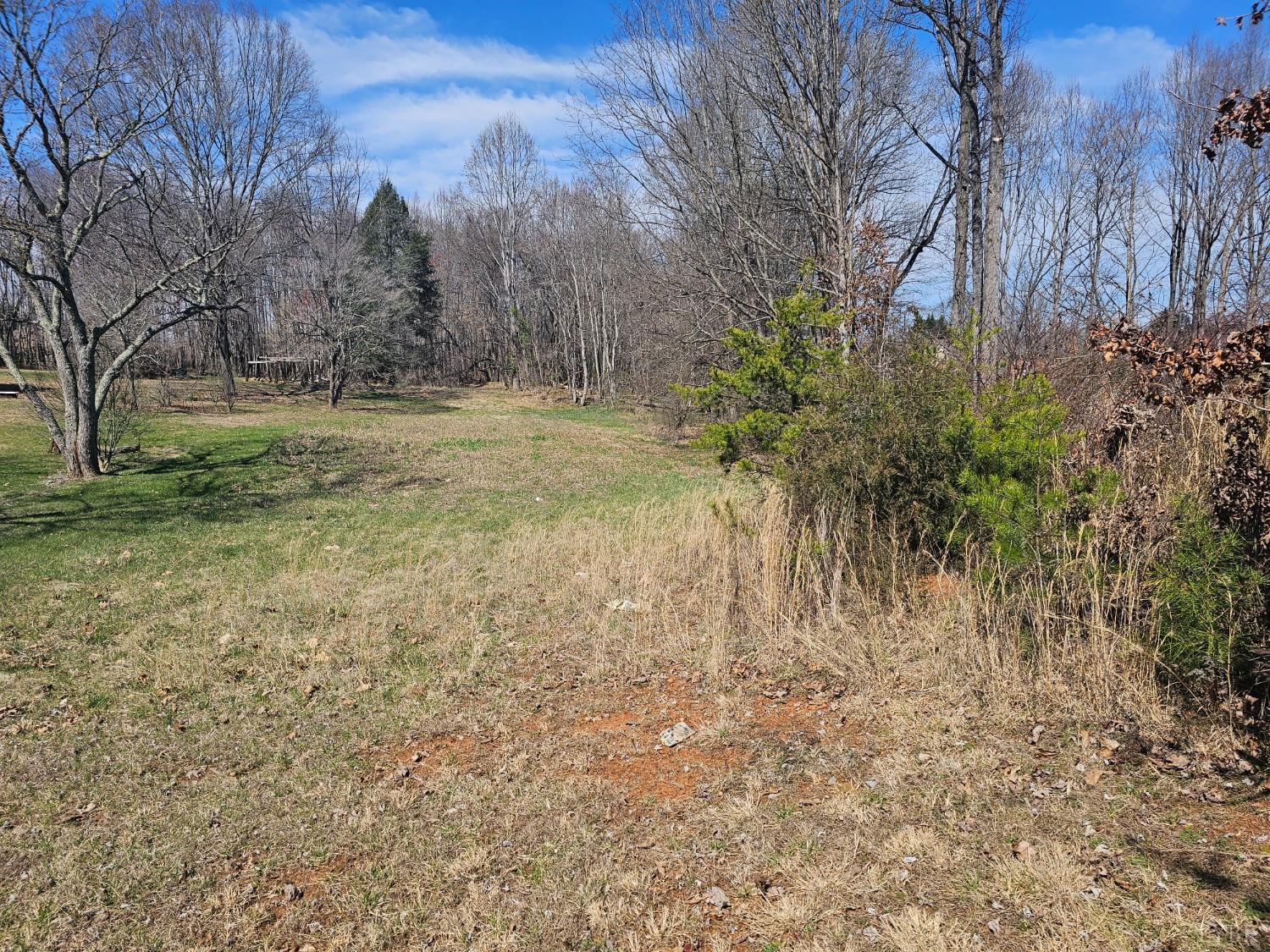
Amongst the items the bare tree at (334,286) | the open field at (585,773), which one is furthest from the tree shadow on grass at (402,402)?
the open field at (585,773)

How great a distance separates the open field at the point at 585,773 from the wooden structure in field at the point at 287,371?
90.5ft

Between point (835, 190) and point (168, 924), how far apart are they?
1063 cm

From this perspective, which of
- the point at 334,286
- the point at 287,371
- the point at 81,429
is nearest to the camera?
the point at 81,429

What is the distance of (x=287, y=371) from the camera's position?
136 feet

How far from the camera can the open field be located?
295 cm

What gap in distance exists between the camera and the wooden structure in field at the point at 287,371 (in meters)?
34.3

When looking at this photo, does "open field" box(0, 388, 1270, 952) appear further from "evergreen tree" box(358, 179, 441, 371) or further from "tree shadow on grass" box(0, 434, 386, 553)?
"evergreen tree" box(358, 179, 441, 371)

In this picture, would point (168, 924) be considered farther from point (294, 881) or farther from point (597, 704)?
point (597, 704)

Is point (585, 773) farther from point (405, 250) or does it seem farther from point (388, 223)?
point (388, 223)

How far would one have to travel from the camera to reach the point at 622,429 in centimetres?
2512

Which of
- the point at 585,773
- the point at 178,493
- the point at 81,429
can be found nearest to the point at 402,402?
the point at 81,429

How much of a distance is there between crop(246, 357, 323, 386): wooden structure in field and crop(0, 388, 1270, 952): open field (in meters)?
27.6

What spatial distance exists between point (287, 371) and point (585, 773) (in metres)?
42.4

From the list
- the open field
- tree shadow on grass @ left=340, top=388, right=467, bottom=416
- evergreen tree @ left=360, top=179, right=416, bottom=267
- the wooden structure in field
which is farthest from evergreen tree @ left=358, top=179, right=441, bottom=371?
the open field
